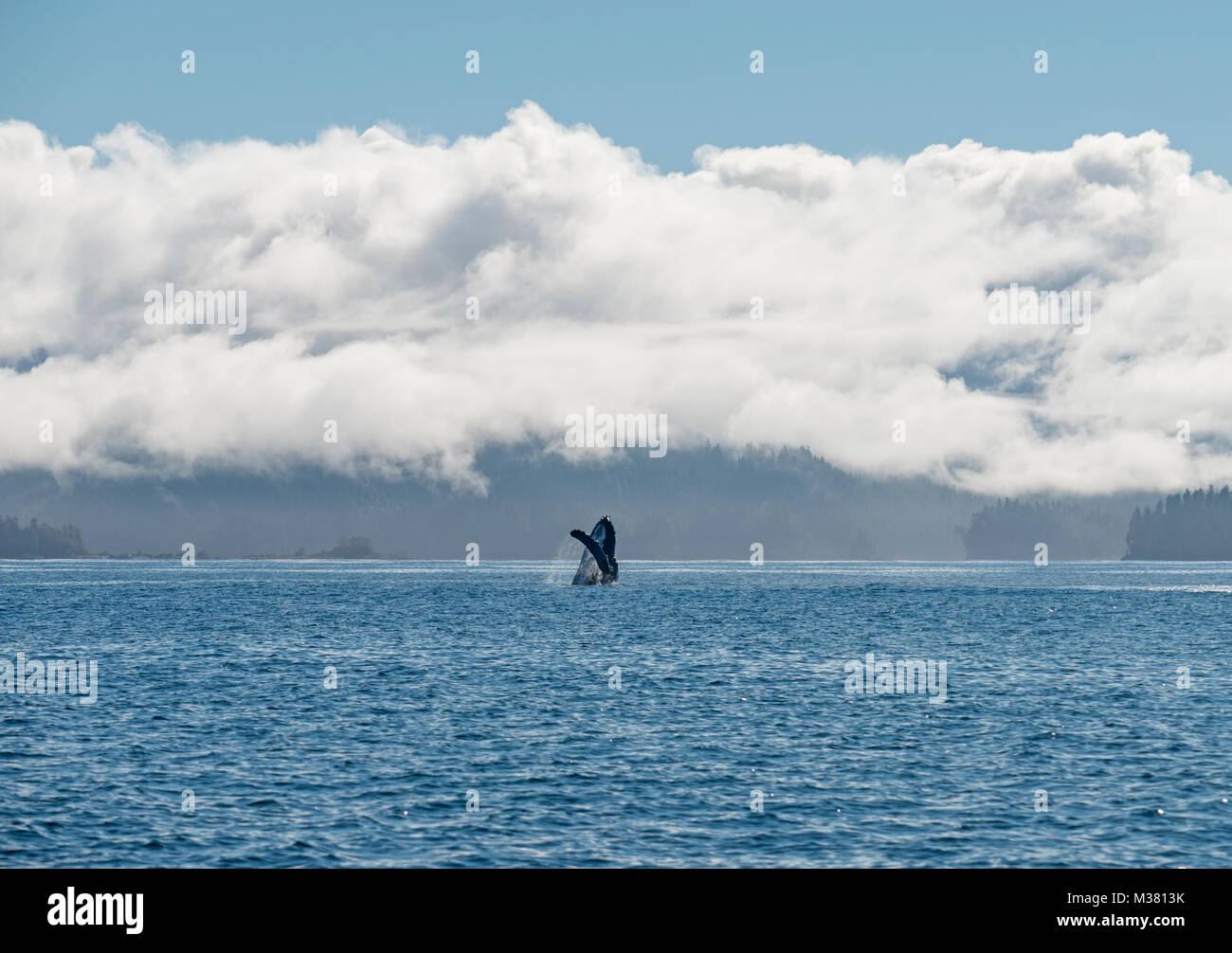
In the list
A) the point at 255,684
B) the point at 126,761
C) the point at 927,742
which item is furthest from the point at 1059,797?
the point at 255,684

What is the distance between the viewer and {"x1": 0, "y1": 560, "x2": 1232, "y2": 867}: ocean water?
31.3 metres

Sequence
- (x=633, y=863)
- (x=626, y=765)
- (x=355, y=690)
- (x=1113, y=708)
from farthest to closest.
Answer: (x=355, y=690) < (x=1113, y=708) < (x=626, y=765) < (x=633, y=863)

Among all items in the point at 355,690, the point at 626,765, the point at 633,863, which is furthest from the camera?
the point at 355,690

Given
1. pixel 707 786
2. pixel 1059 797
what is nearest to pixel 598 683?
pixel 707 786

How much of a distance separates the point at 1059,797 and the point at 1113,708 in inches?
913

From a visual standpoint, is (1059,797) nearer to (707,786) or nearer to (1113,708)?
(707,786)

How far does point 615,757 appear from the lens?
44062 mm

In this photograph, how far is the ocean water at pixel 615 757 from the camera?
31297 millimetres

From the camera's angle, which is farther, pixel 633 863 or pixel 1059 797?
pixel 1059 797

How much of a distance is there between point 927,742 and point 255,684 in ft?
125
